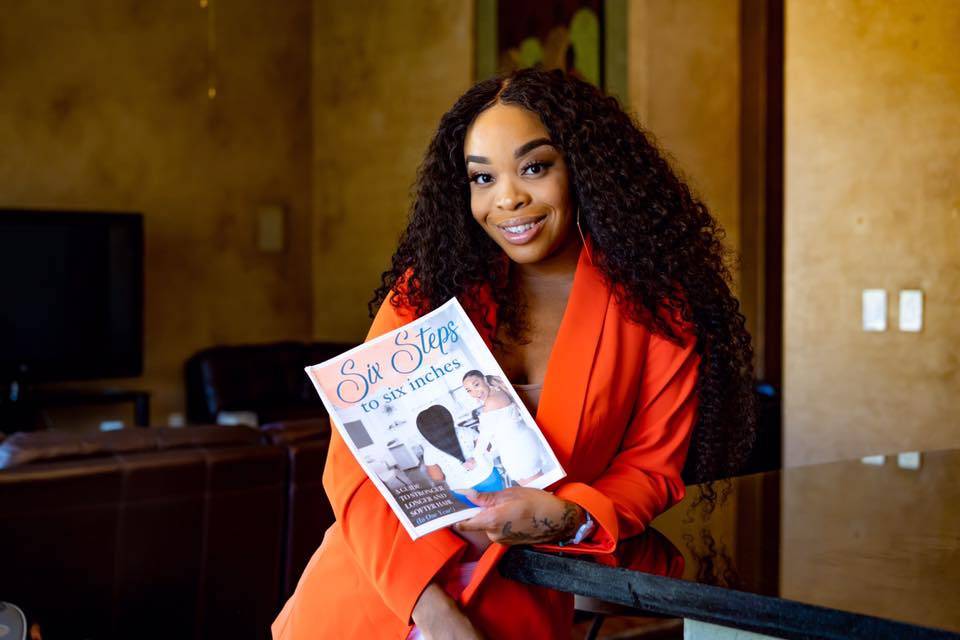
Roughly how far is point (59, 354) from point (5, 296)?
0.46 metres

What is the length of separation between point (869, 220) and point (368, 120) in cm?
473

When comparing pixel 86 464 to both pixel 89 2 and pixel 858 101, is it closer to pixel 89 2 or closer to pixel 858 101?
pixel 858 101

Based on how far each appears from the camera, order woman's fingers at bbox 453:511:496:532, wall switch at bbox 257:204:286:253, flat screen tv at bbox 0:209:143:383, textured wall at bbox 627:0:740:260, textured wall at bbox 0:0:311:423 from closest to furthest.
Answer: woman's fingers at bbox 453:511:496:532 < textured wall at bbox 627:0:740:260 < flat screen tv at bbox 0:209:143:383 < textured wall at bbox 0:0:311:423 < wall switch at bbox 257:204:286:253

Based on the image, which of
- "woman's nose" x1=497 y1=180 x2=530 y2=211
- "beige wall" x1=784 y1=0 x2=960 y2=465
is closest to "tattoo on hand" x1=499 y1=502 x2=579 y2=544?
"woman's nose" x1=497 y1=180 x2=530 y2=211

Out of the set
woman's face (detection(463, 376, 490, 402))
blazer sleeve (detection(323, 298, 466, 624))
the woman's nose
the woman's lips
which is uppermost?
the woman's nose

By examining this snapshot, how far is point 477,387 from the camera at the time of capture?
1.24m

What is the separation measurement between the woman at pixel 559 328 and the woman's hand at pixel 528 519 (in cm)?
6

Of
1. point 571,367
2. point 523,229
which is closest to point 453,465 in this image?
point 571,367

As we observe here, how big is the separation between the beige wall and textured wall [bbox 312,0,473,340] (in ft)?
11.5

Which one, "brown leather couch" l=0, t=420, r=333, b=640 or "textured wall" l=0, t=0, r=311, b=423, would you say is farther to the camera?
"textured wall" l=0, t=0, r=311, b=423

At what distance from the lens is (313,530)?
2.66 metres

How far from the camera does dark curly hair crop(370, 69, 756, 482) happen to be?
4.49ft

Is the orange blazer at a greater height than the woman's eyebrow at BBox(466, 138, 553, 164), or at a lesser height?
lesser

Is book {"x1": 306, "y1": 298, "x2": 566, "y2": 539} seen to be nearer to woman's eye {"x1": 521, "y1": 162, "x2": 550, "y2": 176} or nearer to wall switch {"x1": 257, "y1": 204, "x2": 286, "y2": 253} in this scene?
woman's eye {"x1": 521, "y1": 162, "x2": 550, "y2": 176}
